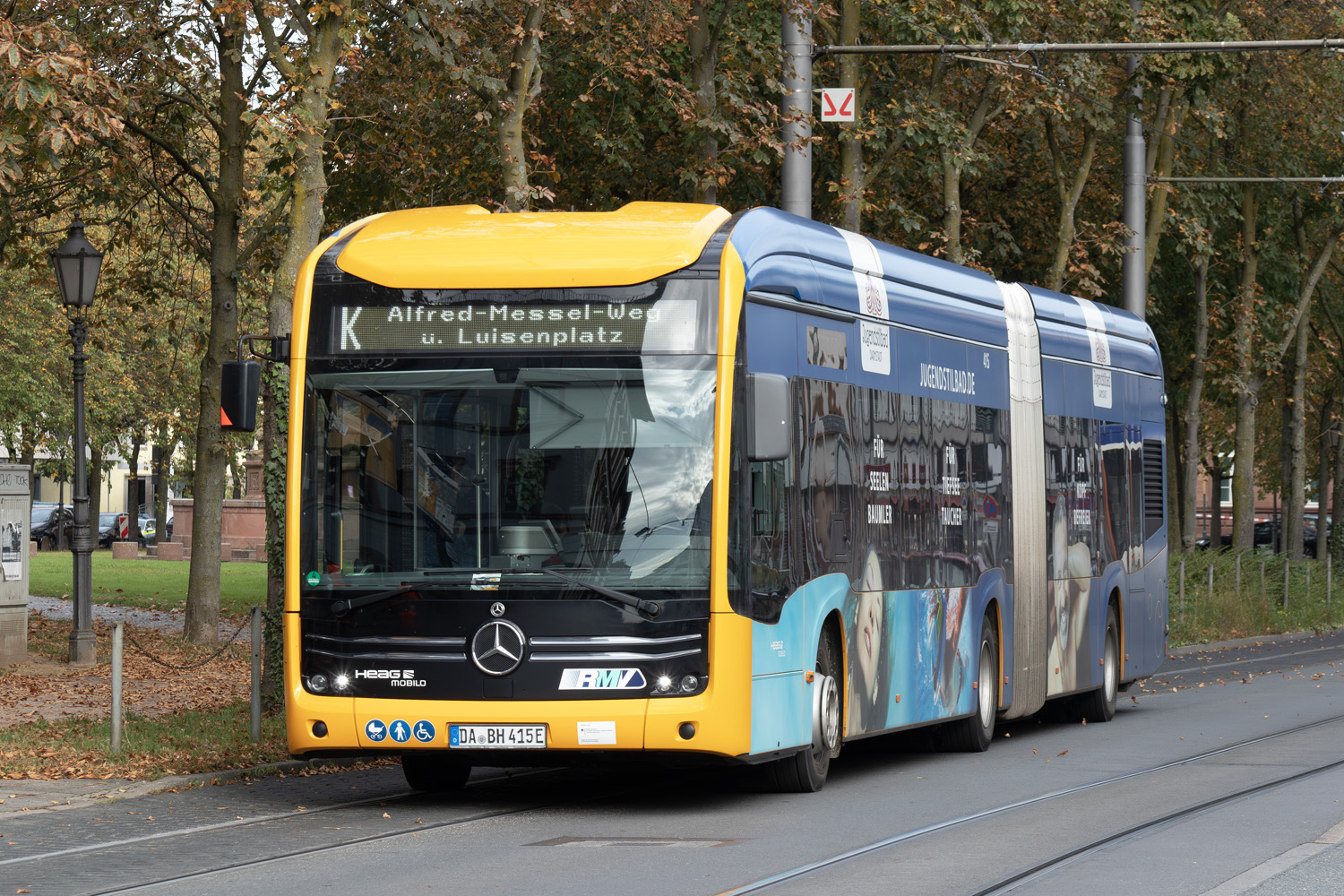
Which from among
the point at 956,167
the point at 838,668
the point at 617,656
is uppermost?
the point at 956,167

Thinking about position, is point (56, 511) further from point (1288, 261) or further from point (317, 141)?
point (317, 141)

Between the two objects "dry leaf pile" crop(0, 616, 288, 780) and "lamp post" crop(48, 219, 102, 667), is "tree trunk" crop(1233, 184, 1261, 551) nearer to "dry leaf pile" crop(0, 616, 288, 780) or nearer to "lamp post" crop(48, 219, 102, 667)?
"dry leaf pile" crop(0, 616, 288, 780)

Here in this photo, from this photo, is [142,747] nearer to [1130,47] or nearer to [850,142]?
[1130,47]

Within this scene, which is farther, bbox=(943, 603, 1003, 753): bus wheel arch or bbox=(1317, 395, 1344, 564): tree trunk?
bbox=(1317, 395, 1344, 564): tree trunk

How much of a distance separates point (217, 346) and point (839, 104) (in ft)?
26.1

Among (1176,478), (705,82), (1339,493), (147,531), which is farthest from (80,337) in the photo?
(147,531)

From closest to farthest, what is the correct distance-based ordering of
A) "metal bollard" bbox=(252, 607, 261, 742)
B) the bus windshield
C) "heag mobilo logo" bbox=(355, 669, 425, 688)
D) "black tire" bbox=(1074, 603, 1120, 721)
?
the bus windshield < "heag mobilo logo" bbox=(355, 669, 425, 688) < "metal bollard" bbox=(252, 607, 261, 742) < "black tire" bbox=(1074, 603, 1120, 721)

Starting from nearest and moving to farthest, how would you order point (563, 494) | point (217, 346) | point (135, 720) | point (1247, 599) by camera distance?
point (563, 494), point (135, 720), point (217, 346), point (1247, 599)

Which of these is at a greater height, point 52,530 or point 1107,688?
point 52,530

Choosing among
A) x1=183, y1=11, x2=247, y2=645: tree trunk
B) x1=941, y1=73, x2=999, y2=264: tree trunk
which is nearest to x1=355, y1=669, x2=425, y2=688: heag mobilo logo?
x1=183, y1=11, x2=247, y2=645: tree trunk

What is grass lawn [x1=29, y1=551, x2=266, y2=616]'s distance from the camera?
1252 inches

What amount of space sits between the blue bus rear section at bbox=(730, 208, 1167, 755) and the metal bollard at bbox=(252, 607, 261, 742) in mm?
4027

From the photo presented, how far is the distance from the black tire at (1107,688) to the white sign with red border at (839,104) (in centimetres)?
516

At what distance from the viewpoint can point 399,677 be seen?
10805mm
